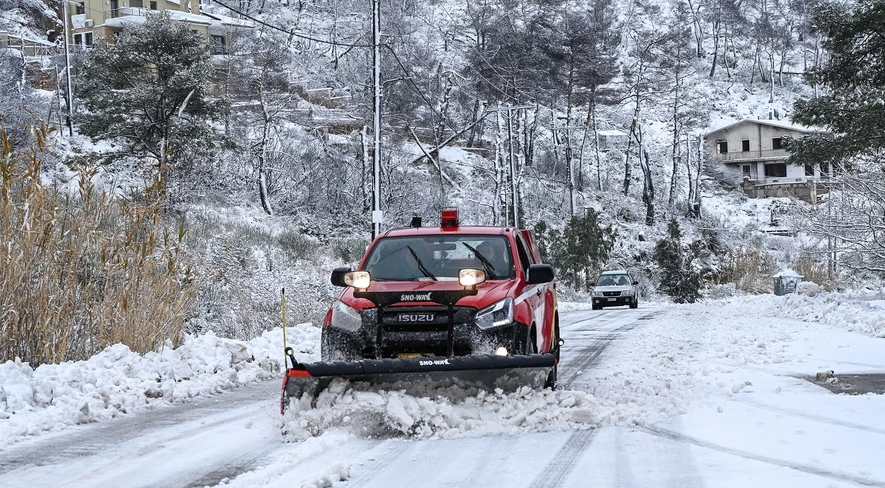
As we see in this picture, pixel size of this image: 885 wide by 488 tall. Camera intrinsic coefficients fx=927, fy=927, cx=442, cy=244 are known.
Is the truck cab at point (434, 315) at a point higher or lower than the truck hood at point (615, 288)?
higher

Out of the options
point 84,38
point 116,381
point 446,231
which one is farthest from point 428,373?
point 84,38

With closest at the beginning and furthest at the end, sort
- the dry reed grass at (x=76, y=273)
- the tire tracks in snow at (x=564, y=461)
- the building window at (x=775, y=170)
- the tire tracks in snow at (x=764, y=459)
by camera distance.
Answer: the tire tracks in snow at (x=764, y=459) → the tire tracks in snow at (x=564, y=461) → the dry reed grass at (x=76, y=273) → the building window at (x=775, y=170)

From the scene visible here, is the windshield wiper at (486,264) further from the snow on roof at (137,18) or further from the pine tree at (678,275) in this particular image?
the snow on roof at (137,18)

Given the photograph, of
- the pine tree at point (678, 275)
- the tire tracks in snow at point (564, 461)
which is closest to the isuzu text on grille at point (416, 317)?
the tire tracks in snow at point (564, 461)

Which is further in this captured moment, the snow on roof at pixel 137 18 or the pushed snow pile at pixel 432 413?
the snow on roof at pixel 137 18

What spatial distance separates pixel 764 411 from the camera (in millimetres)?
7832

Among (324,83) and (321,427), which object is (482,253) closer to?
(321,427)

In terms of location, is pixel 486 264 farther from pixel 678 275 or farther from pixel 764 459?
pixel 678 275

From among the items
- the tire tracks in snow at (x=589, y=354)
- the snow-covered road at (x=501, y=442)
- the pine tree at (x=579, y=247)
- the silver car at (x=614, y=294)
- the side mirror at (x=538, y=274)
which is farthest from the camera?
the pine tree at (x=579, y=247)

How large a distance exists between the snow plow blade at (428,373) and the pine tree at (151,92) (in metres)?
33.9

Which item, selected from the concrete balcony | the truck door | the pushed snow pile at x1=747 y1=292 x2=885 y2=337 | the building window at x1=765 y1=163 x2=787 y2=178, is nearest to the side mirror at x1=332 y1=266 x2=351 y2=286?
the truck door

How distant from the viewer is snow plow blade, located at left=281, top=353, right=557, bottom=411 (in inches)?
277

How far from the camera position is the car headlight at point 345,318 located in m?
7.88

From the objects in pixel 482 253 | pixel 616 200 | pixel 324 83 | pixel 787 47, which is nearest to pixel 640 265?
pixel 616 200
